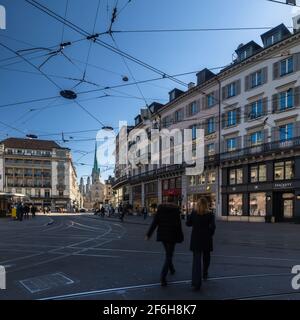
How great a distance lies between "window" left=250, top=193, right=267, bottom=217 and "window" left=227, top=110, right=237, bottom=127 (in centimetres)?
800

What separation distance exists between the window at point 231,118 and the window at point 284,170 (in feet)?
25.7

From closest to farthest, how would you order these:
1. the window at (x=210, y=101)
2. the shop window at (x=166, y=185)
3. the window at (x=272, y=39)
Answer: the window at (x=272, y=39), the window at (x=210, y=101), the shop window at (x=166, y=185)

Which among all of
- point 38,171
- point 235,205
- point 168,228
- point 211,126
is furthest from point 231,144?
point 38,171

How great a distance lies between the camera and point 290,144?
3412 centimetres

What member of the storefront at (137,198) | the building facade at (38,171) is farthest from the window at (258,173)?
the building facade at (38,171)

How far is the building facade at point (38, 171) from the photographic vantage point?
11650 centimetres

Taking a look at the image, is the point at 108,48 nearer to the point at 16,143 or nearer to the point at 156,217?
the point at 156,217

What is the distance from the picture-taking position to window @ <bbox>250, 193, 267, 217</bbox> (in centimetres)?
3712

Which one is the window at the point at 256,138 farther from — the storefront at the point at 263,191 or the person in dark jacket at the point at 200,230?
the person in dark jacket at the point at 200,230

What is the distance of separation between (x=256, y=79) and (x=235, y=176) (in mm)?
10039

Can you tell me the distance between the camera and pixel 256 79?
38.8m

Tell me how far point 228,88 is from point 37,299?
128 feet

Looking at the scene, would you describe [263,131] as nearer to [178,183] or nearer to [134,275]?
[178,183]

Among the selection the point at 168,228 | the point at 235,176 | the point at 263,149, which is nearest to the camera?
the point at 168,228
